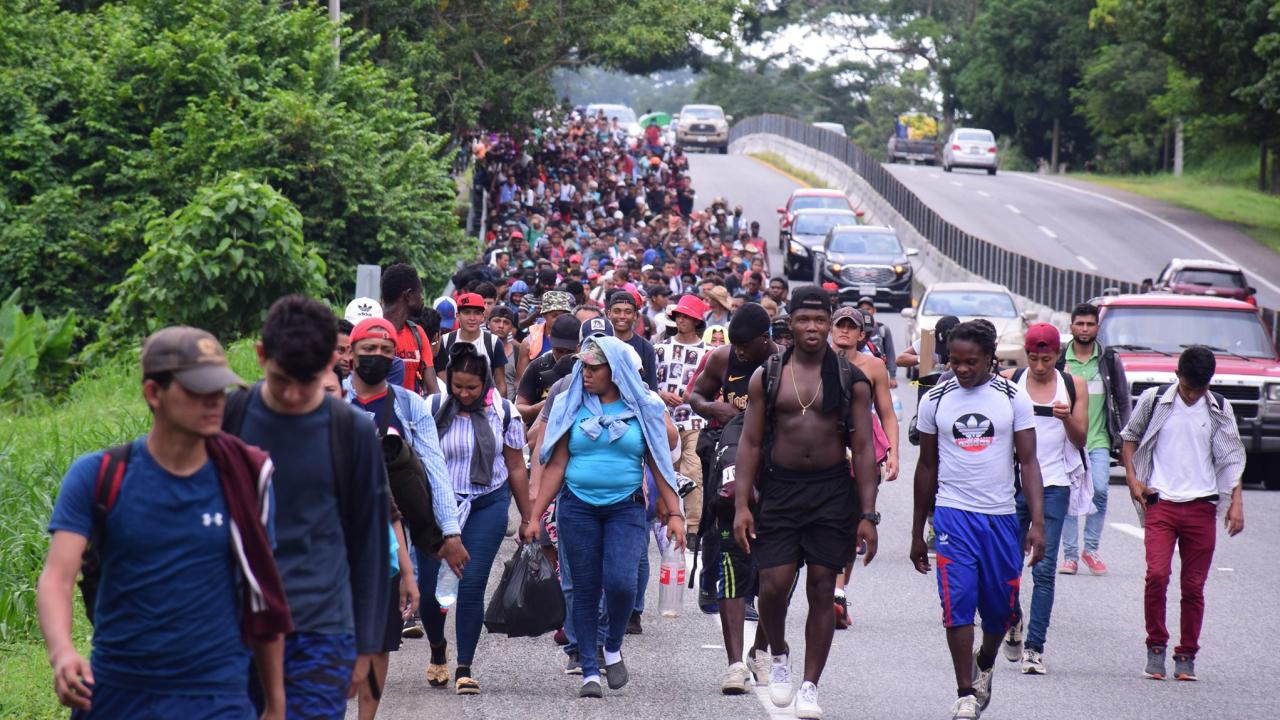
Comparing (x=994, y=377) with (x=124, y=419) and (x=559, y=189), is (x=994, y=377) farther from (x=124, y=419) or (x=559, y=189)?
(x=559, y=189)

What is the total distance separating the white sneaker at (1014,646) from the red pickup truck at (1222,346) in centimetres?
865

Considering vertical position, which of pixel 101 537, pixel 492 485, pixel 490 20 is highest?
pixel 490 20

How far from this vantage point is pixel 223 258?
1805 cm

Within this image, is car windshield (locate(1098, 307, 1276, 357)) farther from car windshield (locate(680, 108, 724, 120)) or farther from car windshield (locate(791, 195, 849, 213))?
car windshield (locate(680, 108, 724, 120))

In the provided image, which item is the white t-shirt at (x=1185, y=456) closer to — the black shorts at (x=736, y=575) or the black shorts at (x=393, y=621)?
the black shorts at (x=736, y=575)

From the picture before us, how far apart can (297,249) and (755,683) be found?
10.9m

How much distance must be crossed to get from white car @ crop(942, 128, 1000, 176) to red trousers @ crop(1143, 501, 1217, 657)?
196 ft

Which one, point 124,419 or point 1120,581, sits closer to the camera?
point 1120,581

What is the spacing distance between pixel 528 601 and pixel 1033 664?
2.79m

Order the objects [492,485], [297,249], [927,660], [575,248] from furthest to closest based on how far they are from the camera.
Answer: [575,248], [297,249], [927,660], [492,485]

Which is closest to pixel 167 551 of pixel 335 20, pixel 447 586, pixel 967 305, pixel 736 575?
pixel 736 575

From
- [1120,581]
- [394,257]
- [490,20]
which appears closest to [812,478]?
[1120,581]

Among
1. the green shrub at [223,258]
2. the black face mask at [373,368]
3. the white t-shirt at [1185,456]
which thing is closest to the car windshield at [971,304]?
the green shrub at [223,258]

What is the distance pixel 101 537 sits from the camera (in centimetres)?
443
